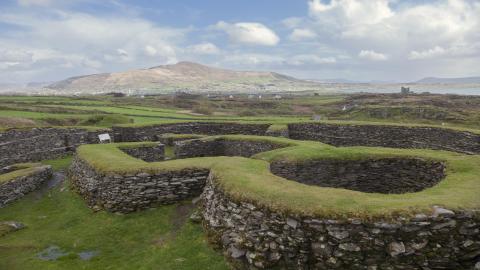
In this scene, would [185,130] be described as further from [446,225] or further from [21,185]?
[446,225]

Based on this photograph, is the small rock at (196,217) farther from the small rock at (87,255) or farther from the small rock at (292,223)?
the small rock at (292,223)

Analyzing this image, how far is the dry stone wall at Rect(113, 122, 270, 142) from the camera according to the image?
3847cm

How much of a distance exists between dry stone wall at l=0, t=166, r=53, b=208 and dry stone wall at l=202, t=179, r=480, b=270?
17.8 metres

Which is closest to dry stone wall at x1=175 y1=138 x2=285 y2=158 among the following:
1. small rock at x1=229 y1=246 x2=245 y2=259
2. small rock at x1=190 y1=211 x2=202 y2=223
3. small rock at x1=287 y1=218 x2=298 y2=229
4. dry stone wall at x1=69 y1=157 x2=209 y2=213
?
dry stone wall at x1=69 y1=157 x2=209 y2=213

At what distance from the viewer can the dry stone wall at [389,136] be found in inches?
1099

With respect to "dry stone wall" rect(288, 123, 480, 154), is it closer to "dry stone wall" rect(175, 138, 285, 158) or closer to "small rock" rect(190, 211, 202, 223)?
"dry stone wall" rect(175, 138, 285, 158)

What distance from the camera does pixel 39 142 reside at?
34438 mm

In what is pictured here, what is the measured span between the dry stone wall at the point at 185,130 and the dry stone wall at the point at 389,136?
4140mm

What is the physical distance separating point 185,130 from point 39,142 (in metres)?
13.8

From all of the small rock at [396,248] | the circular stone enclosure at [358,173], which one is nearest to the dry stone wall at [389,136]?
the circular stone enclosure at [358,173]

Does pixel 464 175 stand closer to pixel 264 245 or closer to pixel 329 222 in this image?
pixel 329 222

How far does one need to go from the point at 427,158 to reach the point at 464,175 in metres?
3.82

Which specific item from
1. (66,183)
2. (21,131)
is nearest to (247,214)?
(66,183)

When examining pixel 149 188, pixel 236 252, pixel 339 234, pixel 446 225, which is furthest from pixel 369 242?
pixel 149 188
